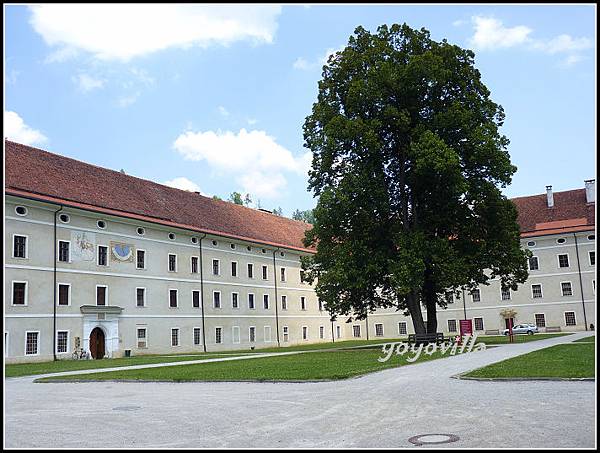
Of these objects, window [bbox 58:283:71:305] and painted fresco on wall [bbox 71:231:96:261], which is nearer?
window [bbox 58:283:71:305]

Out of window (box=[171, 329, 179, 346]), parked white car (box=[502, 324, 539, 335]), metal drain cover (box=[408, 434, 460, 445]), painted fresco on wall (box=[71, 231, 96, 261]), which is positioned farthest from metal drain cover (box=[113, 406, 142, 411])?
parked white car (box=[502, 324, 539, 335])

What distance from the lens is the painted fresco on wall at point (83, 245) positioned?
39781 mm

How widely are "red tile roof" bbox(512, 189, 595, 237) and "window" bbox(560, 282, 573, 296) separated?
17.0 ft

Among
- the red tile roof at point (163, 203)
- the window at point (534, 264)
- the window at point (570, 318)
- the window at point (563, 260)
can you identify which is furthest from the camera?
the window at point (534, 264)

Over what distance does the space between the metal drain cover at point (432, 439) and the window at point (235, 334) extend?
149 ft

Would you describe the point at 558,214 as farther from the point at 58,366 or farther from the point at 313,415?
the point at 313,415

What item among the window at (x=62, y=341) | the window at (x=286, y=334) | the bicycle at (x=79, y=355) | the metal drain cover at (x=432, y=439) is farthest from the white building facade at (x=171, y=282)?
the metal drain cover at (x=432, y=439)

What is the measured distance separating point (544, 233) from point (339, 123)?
1436 inches

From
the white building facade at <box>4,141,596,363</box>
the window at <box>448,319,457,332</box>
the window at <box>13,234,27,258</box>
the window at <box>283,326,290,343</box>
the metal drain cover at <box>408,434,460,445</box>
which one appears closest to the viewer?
the metal drain cover at <box>408,434,460,445</box>

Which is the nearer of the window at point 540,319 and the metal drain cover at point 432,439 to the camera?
the metal drain cover at point 432,439

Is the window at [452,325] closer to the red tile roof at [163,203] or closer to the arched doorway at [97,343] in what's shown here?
the red tile roof at [163,203]

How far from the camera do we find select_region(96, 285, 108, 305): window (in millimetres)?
41125

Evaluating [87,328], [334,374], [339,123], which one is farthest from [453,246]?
[87,328]

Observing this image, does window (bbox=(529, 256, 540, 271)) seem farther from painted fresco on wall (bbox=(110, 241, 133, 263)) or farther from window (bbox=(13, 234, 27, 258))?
window (bbox=(13, 234, 27, 258))
